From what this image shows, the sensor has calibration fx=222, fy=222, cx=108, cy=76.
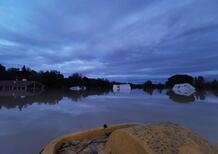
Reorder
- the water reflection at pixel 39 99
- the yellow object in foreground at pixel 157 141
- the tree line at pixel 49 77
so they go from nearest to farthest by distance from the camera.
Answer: the yellow object in foreground at pixel 157 141, the water reflection at pixel 39 99, the tree line at pixel 49 77

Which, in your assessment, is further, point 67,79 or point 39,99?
point 67,79

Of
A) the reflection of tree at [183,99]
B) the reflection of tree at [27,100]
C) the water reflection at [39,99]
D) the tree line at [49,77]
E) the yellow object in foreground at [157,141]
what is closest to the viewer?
the yellow object in foreground at [157,141]

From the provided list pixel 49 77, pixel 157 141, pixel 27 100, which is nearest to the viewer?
pixel 157 141

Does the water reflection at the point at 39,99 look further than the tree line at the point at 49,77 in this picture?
No

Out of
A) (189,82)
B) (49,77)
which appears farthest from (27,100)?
(189,82)

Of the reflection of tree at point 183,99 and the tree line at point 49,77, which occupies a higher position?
the tree line at point 49,77

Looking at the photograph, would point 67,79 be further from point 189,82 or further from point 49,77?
point 189,82

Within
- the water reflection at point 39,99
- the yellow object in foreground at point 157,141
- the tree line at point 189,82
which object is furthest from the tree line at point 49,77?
the yellow object in foreground at point 157,141

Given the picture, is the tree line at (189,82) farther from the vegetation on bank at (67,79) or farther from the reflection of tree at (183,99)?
the reflection of tree at (183,99)

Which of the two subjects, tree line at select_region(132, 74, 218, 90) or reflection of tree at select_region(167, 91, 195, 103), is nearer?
reflection of tree at select_region(167, 91, 195, 103)

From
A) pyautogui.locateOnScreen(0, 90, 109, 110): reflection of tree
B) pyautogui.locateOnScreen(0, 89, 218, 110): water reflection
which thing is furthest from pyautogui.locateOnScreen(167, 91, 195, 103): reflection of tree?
pyautogui.locateOnScreen(0, 90, 109, 110): reflection of tree

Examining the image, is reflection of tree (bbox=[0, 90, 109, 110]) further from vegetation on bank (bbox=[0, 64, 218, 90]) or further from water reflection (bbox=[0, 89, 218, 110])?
vegetation on bank (bbox=[0, 64, 218, 90])

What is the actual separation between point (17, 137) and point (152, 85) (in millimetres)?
57001

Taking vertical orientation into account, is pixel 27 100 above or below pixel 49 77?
below
